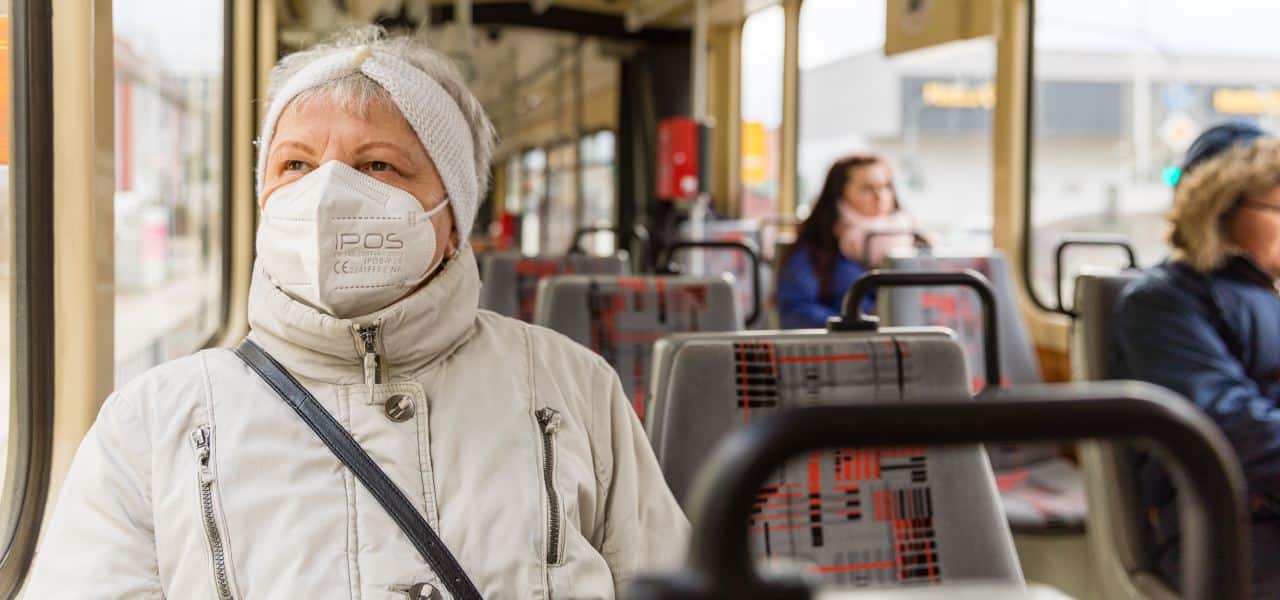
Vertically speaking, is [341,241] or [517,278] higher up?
[341,241]

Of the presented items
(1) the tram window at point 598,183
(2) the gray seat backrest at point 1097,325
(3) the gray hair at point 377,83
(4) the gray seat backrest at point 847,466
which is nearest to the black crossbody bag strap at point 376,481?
(3) the gray hair at point 377,83

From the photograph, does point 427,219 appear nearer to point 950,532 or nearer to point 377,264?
point 377,264

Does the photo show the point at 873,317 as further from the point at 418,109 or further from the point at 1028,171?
the point at 1028,171

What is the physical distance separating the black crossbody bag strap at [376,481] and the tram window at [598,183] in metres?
10.1

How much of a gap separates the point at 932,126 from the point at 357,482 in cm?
466

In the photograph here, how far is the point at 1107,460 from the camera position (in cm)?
251

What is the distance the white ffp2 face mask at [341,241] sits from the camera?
139 cm

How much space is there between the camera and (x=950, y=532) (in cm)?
177

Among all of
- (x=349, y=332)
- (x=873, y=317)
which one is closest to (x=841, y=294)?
(x=873, y=317)

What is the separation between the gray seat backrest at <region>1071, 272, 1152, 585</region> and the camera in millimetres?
2486

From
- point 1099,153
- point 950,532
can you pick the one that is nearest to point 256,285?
point 950,532

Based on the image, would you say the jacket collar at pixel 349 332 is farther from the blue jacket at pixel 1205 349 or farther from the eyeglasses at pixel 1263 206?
the eyeglasses at pixel 1263 206

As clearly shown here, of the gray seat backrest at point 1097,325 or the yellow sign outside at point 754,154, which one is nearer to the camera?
the gray seat backrest at point 1097,325

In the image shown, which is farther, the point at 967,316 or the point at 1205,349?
the point at 967,316
